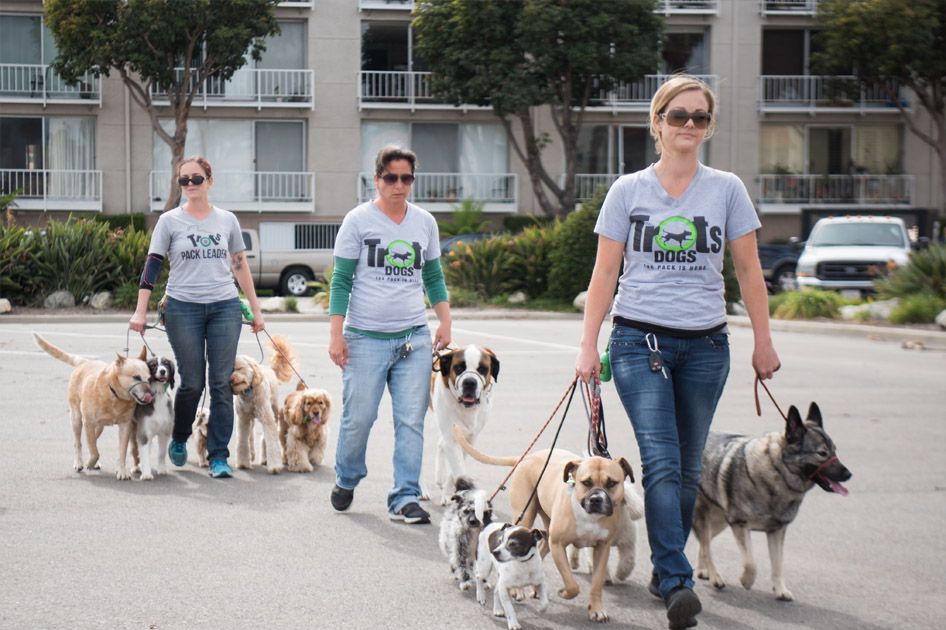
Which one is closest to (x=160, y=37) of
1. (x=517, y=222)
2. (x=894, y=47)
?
(x=517, y=222)

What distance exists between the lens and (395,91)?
4162 cm

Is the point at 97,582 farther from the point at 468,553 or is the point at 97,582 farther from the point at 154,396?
the point at 154,396

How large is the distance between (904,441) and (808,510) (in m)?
2.84

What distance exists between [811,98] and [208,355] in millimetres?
38112

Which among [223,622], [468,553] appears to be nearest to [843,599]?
[468,553]

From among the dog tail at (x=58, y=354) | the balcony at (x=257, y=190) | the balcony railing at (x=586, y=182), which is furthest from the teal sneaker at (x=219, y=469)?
the balcony railing at (x=586, y=182)

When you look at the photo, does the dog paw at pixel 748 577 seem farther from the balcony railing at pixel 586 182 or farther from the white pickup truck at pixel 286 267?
the balcony railing at pixel 586 182

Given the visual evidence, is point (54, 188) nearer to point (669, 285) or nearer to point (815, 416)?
point (815, 416)

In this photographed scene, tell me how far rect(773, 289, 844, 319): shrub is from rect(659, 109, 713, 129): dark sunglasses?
18.0 metres

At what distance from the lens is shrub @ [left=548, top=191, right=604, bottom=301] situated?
24578 millimetres

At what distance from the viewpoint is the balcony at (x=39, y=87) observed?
39781 mm

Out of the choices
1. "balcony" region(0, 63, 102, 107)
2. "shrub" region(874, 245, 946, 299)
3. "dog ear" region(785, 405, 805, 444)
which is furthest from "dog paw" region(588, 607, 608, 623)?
"balcony" region(0, 63, 102, 107)

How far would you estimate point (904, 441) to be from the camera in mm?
10172

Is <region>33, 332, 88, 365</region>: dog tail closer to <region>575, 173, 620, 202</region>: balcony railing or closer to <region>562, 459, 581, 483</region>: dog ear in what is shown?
<region>562, 459, 581, 483</region>: dog ear
